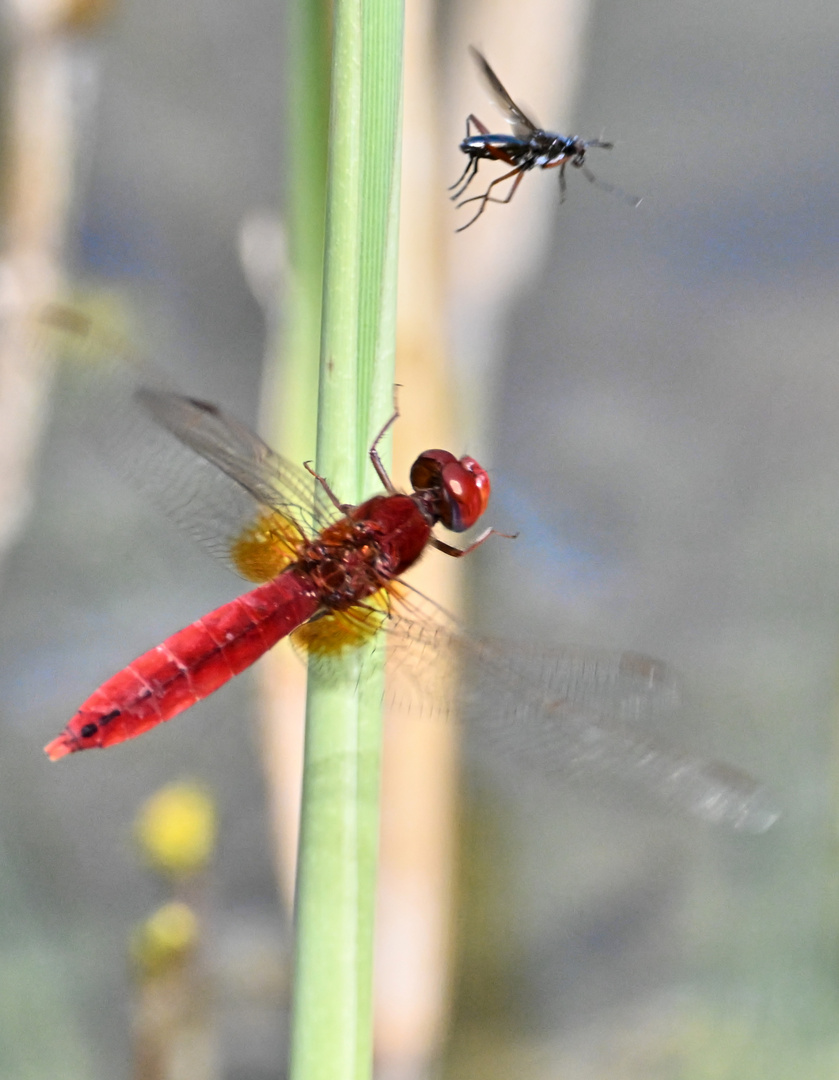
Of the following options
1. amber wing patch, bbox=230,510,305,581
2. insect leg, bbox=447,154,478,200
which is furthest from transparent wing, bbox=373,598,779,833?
insect leg, bbox=447,154,478,200

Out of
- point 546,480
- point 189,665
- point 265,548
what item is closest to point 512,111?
point 265,548

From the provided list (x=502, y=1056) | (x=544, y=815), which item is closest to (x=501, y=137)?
(x=544, y=815)

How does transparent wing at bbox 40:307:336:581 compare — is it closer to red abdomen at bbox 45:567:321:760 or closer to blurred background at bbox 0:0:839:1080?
red abdomen at bbox 45:567:321:760

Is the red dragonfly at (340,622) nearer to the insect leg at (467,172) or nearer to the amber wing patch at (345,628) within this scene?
the amber wing patch at (345,628)

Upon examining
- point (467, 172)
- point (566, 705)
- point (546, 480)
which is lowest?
point (566, 705)

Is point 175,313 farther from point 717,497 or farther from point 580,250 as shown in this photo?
point 717,497

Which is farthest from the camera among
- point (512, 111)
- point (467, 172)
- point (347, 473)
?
point (467, 172)

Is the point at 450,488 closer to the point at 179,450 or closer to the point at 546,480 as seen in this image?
the point at 179,450
